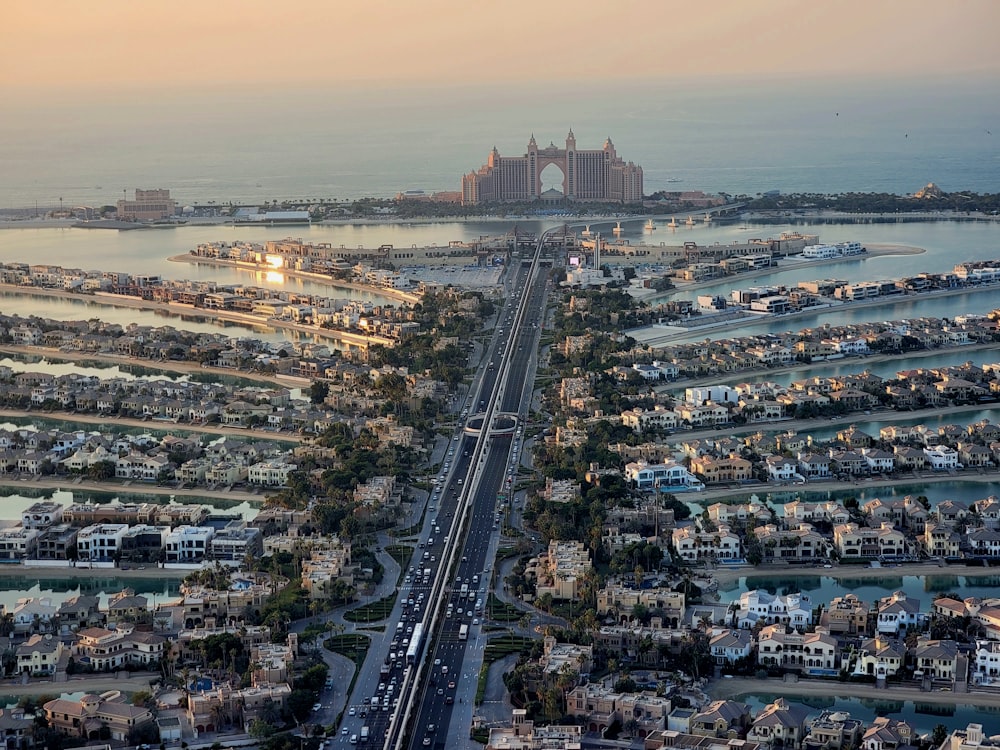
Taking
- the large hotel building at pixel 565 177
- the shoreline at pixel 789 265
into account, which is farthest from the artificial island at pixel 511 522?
the large hotel building at pixel 565 177

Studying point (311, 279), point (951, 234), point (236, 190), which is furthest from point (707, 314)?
point (236, 190)

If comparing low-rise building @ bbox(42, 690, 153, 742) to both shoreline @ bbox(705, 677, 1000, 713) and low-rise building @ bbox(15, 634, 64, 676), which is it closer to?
low-rise building @ bbox(15, 634, 64, 676)

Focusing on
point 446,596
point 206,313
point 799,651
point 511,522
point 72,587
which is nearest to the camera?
point 799,651

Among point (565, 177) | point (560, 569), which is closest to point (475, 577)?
point (560, 569)

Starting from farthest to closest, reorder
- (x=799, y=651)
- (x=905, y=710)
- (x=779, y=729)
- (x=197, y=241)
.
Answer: (x=197, y=241), (x=799, y=651), (x=905, y=710), (x=779, y=729)

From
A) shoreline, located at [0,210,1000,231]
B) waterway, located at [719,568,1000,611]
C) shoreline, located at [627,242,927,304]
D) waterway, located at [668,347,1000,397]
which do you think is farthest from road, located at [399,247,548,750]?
shoreline, located at [0,210,1000,231]

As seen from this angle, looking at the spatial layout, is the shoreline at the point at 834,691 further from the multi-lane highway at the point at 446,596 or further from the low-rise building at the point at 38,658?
the low-rise building at the point at 38,658

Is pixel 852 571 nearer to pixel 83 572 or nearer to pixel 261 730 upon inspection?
pixel 261 730
